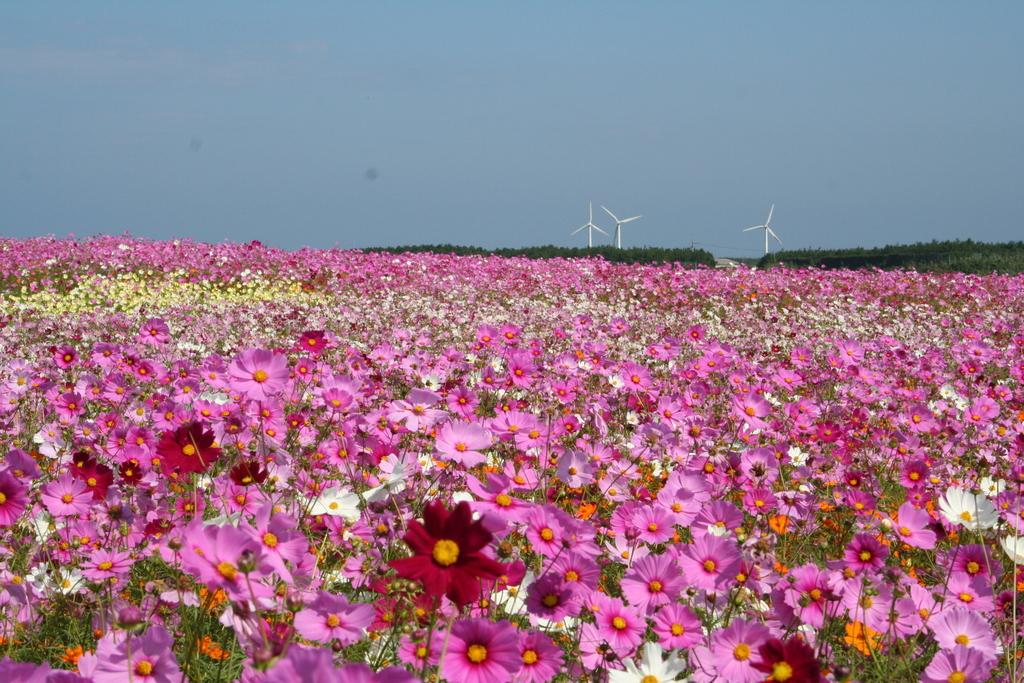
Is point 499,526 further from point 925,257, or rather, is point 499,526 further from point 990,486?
point 925,257

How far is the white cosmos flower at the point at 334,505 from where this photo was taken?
2186 millimetres

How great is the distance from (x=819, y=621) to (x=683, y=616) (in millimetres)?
275

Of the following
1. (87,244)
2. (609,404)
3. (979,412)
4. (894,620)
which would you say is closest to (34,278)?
(87,244)

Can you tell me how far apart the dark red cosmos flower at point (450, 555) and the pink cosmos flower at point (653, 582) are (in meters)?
0.63

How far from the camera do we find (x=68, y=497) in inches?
92.9

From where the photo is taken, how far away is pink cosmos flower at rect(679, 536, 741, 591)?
1.84m

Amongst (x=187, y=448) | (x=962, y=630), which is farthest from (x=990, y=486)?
(x=187, y=448)

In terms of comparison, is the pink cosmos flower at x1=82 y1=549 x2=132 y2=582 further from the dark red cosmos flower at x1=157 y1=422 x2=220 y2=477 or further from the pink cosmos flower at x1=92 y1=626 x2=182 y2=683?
the pink cosmos flower at x1=92 y1=626 x2=182 y2=683

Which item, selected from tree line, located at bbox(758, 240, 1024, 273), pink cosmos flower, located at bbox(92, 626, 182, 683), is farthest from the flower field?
tree line, located at bbox(758, 240, 1024, 273)

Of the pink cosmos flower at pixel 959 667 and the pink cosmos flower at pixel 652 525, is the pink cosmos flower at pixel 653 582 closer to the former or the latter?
the pink cosmos flower at pixel 652 525

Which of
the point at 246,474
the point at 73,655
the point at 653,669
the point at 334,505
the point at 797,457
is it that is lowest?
the point at 73,655

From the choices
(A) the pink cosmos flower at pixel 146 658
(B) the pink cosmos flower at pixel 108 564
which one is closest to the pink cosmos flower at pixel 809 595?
(A) the pink cosmos flower at pixel 146 658

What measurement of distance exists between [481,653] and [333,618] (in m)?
0.26

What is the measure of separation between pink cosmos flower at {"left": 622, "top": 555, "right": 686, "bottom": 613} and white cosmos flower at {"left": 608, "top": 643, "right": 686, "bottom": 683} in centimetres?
10
